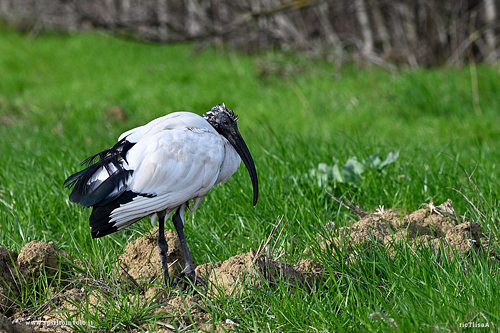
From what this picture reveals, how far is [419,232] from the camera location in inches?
126

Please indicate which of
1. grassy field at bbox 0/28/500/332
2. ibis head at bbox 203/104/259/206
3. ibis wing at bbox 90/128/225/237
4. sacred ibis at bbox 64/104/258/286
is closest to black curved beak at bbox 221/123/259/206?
ibis head at bbox 203/104/259/206

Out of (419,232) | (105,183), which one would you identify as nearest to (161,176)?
(105,183)

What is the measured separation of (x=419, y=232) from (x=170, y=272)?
Answer: 1.42m

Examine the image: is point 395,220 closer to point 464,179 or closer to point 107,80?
point 464,179

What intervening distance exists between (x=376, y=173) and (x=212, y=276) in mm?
1791

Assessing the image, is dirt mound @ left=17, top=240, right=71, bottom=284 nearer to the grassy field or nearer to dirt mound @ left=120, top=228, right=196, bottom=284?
the grassy field

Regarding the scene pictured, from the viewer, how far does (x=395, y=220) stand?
10.8 feet

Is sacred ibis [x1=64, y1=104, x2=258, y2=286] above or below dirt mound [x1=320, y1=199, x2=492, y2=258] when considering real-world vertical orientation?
above

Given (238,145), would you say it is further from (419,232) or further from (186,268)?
(419,232)

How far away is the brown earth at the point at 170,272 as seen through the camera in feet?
8.27

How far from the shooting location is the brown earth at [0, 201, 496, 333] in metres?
2.52

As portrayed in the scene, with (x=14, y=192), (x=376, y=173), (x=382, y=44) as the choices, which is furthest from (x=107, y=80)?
(x=376, y=173)

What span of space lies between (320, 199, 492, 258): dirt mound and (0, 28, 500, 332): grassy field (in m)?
0.11

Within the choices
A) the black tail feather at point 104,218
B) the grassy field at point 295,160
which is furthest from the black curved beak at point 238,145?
the black tail feather at point 104,218
